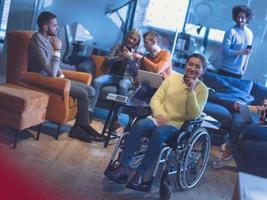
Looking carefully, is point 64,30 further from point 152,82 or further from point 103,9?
point 152,82

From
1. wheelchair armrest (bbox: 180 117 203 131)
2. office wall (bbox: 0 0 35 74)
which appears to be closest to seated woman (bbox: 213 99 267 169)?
wheelchair armrest (bbox: 180 117 203 131)

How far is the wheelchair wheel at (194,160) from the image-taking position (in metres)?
3.09

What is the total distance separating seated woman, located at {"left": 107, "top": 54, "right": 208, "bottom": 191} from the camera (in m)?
3.00

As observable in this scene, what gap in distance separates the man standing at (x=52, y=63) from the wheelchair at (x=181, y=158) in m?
0.80

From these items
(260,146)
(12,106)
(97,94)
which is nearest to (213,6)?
(97,94)

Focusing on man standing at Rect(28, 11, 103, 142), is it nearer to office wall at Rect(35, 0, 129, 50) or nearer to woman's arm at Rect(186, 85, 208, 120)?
woman's arm at Rect(186, 85, 208, 120)

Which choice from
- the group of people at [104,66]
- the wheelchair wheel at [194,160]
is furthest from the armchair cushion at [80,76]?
the wheelchair wheel at [194,160]

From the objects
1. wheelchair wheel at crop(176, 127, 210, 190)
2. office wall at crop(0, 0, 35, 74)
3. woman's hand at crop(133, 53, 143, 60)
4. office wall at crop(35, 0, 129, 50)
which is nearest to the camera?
wheelchair wheel at crop(176, 127, 210, 190)

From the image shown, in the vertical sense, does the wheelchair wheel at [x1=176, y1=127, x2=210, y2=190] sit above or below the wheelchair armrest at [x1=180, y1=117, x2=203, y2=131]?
below

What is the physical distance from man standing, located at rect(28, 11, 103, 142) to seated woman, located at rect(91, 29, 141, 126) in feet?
1.31

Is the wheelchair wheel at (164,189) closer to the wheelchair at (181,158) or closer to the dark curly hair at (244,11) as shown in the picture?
the wheelchair at (181,158)

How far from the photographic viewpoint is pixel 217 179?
12.0 feet

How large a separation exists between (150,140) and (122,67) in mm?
1670

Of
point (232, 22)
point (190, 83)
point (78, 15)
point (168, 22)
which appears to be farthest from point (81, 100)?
point (232, 22)
